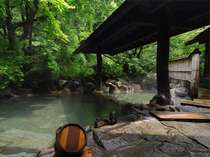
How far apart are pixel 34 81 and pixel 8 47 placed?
3673 millimetres

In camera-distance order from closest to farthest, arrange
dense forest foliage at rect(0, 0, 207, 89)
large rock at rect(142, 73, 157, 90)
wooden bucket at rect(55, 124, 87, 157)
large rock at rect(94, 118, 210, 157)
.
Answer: wooden bucket at rect(55, 124, 87, 157) < large rock at rect(94, 118, 210, 157) < dense forest foliage at rect(0, 0, 207, 89) < large rock at rect(142, 73, 157, 90)

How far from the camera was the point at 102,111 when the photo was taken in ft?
31.7

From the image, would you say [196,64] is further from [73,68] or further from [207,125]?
[73,68]

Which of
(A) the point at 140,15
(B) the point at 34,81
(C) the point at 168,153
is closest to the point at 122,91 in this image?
(B) the point at 34,81

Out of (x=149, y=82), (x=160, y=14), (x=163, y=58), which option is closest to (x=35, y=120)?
(x=163, y=58)

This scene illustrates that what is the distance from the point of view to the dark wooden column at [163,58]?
5941 mm

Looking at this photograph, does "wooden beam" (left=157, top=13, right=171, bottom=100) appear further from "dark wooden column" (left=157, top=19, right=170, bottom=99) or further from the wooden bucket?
the wooden bucket

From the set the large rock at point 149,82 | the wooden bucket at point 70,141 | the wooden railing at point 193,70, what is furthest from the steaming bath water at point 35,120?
the large rock at point 149,82

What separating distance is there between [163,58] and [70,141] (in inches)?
178

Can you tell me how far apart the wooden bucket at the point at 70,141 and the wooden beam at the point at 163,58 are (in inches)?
165

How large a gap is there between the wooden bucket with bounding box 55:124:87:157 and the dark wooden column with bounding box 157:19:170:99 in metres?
4.19

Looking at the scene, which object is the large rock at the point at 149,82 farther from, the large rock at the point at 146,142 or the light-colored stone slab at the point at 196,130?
the large rock at the point at 146,142

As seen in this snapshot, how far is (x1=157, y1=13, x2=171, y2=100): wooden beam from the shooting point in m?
5.93

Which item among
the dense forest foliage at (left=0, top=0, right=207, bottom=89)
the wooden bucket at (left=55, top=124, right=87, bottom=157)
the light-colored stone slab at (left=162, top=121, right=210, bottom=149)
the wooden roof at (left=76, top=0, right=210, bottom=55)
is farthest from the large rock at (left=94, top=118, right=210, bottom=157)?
the dense forest foliage at (left=0, top=0, right=207, bottom=89)
